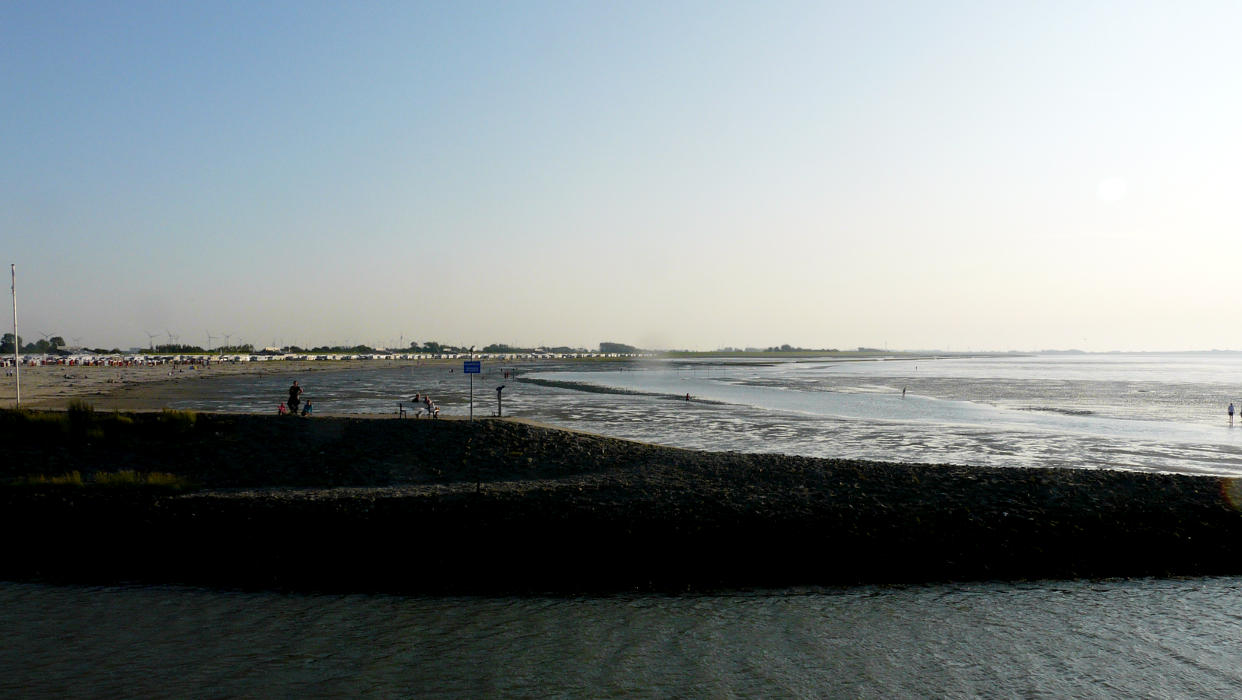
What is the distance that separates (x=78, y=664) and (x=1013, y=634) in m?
15.1

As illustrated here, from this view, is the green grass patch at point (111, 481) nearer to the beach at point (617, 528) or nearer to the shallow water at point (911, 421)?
the beach at point (617, 528)

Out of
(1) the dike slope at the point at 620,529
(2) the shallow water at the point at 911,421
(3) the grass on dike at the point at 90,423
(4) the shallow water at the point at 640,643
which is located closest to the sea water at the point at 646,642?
(4) the shallow water at the point at 640,643

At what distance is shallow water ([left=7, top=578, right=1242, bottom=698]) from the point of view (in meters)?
10.4

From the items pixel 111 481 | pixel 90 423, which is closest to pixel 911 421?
pixel 111 481

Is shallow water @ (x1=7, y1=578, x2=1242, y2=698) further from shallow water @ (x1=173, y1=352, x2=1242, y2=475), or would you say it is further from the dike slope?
shallow water @ (x1=173, y1=352, x2=1242, y2=475)

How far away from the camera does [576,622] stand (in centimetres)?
1289

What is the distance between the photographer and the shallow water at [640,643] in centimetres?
1043

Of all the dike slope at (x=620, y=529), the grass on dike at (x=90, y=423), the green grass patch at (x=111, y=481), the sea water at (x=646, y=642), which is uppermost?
the grass on dike at (x=90, y=423)

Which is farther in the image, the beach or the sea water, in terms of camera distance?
the beach

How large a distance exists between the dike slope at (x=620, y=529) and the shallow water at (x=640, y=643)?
957 mm

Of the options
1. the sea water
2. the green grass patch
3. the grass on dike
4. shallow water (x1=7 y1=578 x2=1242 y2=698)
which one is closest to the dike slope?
the green grass patch

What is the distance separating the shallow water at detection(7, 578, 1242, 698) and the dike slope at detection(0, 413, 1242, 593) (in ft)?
3.14

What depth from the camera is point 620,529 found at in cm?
1664

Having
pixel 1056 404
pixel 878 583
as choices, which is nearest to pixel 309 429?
pixel 878 583
